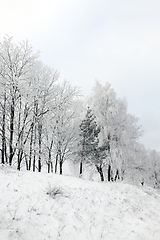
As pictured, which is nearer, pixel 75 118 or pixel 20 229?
pixel 20 229

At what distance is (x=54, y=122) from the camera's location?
1335cm

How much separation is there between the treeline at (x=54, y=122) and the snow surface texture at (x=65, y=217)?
4.73m

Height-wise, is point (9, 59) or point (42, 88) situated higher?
point (9, 59)

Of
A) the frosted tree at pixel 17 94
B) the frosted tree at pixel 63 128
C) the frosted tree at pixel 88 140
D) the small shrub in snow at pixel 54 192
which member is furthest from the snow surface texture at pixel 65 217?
the frosted tree at pixel 88 140

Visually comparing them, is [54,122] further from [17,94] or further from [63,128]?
[17,94]

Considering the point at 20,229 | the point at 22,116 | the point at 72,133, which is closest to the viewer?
the point at 20,229

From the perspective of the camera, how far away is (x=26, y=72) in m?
10.5

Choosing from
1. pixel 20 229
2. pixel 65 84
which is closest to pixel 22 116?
pixel 65 84

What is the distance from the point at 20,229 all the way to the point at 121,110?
13.8 meters

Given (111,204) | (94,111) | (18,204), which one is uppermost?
(94,111)

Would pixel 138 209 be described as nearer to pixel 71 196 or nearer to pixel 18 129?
pixel 71 196

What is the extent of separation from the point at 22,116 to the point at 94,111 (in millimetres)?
7801

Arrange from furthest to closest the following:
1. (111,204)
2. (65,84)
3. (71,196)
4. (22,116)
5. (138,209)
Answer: (65,84) < (22,116) < (138,209) < (111,204) < (71,196)

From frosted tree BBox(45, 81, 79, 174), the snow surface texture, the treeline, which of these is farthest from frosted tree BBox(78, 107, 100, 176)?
the snow surface texture
